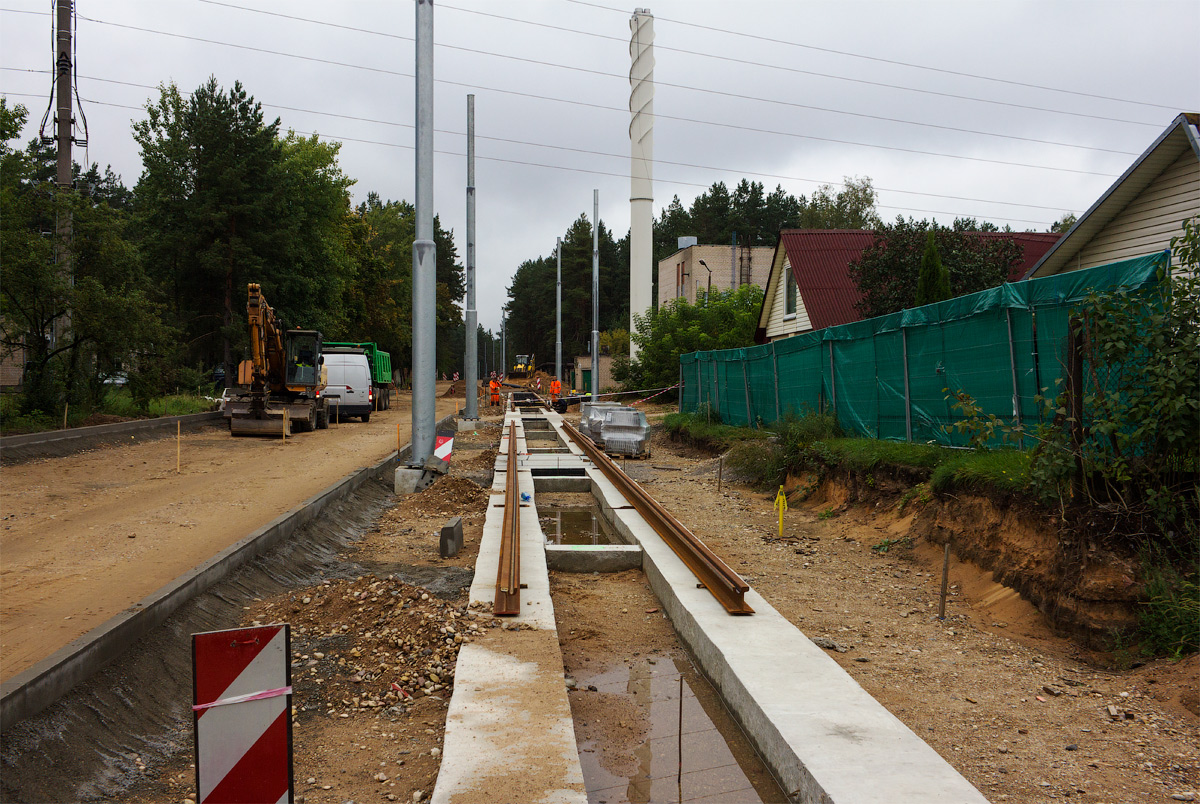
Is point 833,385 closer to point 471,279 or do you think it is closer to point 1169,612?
point 1169,612

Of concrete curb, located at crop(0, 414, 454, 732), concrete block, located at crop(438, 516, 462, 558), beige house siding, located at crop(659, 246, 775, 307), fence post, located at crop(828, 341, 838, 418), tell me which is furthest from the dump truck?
concrete curb, located at crop(0, 414, 454, 732)

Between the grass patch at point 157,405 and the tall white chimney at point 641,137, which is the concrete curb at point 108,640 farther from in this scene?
the tall white chimney at point 641,137

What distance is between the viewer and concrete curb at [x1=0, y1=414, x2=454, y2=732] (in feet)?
14.5

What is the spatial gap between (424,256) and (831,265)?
20222 mm

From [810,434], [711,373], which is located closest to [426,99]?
[810,434]

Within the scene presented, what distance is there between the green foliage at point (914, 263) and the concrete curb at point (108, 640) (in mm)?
20798

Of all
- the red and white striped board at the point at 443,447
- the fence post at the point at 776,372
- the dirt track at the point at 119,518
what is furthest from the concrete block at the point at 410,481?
the fence post at the point at 776,372

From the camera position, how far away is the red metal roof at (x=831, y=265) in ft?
97.5

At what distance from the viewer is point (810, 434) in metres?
14.7

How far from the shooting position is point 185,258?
4062 centimetres

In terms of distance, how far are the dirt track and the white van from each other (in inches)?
473

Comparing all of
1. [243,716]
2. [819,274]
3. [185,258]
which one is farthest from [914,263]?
[185,258]

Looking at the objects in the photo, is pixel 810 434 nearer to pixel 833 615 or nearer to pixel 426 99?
pixel 833 615

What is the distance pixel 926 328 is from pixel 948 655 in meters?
6.30
